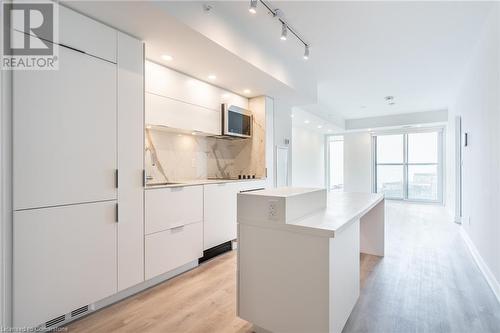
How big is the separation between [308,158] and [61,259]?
7.62 metres

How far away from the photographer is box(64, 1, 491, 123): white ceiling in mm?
2111

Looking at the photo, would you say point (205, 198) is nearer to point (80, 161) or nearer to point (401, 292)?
point (80, 161)

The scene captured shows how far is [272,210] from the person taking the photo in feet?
5.20

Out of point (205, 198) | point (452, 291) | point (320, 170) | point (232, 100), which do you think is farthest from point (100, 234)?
point (320, 170)

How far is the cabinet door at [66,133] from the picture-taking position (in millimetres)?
1596

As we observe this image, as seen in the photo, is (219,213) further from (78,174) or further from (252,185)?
(78,174)

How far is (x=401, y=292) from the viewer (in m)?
2.29

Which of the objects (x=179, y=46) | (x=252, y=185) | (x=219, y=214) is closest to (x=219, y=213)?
(x=219, y=214)

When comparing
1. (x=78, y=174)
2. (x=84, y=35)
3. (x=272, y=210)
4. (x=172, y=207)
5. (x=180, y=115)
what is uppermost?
(x=84, y=35)

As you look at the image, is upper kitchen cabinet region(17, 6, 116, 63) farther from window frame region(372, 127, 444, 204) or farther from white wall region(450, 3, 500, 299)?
window frame region(372, 127, 444, 204)

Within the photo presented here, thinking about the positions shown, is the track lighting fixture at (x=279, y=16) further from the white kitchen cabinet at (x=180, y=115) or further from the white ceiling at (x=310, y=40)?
the white kitchen cabinet at (x=180, y=115)

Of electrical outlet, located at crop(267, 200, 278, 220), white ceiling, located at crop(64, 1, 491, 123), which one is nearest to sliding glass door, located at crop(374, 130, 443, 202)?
white ceiling, located at crop(64, 1, 491, 123)

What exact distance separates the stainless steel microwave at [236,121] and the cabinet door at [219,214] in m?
0.78

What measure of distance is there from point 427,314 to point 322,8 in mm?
2771
